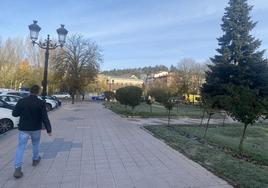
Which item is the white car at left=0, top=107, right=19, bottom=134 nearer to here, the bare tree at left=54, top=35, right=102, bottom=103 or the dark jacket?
the dark jacket

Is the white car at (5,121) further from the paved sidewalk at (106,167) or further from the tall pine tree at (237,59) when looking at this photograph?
the tall pine tree at (237,59)

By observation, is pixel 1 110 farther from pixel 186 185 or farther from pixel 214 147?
pixel 186 185

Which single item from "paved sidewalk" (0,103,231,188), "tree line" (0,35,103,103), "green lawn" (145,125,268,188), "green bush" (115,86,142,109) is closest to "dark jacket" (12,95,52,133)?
"paved sidewalk" (0,103,231,188)

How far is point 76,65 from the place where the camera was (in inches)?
2238

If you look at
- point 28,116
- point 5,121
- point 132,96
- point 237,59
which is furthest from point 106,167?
point 237,59

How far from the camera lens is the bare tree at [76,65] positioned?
55.4 meters

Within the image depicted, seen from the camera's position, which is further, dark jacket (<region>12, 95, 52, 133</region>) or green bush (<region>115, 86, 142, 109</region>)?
green bush (<region>115, 86, 142, 109</region>)

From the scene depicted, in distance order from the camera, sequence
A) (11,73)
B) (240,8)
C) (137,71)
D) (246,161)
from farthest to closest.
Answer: (137,71) < (11,73) < (240,8) < (246,161)

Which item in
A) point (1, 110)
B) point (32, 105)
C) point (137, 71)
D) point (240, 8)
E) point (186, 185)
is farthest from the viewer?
point (137, 71)

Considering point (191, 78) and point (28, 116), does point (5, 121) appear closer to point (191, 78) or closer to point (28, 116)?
point (28, 116)

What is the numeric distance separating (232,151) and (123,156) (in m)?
3.54

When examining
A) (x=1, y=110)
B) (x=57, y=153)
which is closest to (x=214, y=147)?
(x=57, y=153)

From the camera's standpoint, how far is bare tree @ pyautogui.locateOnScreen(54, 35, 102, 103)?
55375mm

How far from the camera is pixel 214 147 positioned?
10.4m
